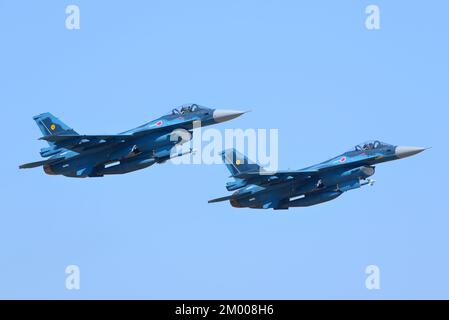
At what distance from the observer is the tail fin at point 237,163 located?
63.4 meters

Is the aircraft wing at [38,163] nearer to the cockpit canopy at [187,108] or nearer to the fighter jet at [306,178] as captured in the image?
the cockpit canopy at [187,108]

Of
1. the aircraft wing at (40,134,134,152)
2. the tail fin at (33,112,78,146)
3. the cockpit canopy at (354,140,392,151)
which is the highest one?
the tail fin at (33,112,78,146)

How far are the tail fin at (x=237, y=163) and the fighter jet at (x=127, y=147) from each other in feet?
9.03

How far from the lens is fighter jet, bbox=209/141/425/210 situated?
2414 inches

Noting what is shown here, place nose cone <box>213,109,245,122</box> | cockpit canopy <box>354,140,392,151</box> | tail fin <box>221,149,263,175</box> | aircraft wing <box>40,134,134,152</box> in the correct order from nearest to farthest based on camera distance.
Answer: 1. aircraft wing <box>40,134,134,152</box>
2. nose cone <box>213,109,245,122</box>
3. cockpit canopy <box>354,140,392,151</box>
4. tail fin <box>221,149,263,175</box>

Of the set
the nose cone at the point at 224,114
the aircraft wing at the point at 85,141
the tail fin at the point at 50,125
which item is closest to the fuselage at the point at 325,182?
the nose cone at the point at 224,114

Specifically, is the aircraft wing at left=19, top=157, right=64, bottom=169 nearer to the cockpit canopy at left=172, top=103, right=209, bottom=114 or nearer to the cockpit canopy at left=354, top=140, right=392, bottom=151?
the cockpit canopy at left=172, top=103, right=209, bottom=114

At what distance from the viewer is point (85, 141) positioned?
198ft

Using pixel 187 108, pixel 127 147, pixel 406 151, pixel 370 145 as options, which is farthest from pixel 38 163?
pixel 406 151

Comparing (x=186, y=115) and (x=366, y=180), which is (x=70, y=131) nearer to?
(x=186, y=115)

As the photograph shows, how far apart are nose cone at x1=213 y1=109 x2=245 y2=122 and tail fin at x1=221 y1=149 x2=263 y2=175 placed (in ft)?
9.75

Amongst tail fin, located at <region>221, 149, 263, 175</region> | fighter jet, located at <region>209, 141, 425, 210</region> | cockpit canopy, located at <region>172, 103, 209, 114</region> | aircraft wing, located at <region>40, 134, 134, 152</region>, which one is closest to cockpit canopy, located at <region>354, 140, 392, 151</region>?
fighter jet, located at <region>209, 141, 425, 210</region>

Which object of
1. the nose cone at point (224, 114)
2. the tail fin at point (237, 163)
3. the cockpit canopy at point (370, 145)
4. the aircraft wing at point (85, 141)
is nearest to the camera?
the aircraft wing at point (85, 141)

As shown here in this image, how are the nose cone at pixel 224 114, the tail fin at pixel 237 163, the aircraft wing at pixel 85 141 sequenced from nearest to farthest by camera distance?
the aircraft wing at pixel 85 141
the nose cone at pixel 224 114
the tail fin at pixel 237 163
